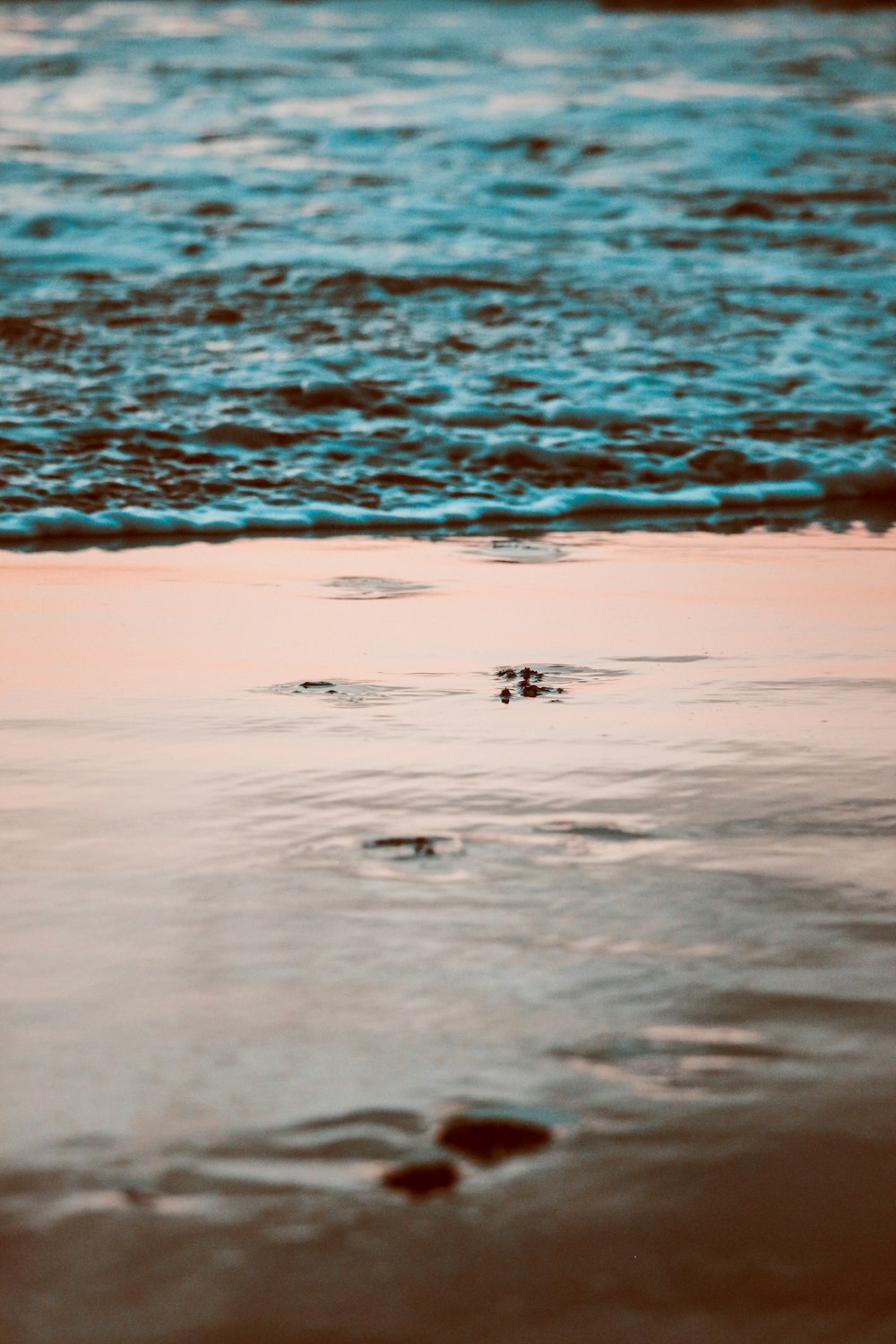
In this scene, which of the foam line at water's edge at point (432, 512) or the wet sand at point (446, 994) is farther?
the foam line at water's edge at point (432, 512)

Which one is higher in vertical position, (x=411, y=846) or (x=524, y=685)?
(x=524, y=685)

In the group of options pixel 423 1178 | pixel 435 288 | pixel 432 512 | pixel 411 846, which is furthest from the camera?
pixel 435 288

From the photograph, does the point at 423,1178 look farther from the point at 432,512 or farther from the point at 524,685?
the point at 432,512

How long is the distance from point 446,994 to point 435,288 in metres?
4.96

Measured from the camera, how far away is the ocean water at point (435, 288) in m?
4.09

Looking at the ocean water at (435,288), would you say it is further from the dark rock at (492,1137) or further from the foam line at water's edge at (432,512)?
the dark rock at (492,1137)

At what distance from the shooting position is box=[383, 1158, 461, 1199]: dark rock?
1.14 meters

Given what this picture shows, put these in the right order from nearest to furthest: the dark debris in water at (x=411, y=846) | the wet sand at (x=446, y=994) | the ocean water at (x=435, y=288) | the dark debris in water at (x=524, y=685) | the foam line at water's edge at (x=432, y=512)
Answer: the wet sand at (x=446, y=994)
the dark debris in water at (x=411, y=846)
the dark debris in water at (x=524, y=685)
the foam line at water's edge at (x=432, y=512)
the ocean water at (x=435, y=288)

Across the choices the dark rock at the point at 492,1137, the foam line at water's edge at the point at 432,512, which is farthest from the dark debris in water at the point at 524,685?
the foam line at water's edge at the point at 432,512

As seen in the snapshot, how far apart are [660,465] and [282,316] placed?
6.33 ft

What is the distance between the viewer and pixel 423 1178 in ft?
3.79

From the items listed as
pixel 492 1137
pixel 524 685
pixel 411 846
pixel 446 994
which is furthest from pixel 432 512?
pixel 492 1137

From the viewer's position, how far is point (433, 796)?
190 centimetres

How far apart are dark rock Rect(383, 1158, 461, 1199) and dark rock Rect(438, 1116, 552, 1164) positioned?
0.02 metres
